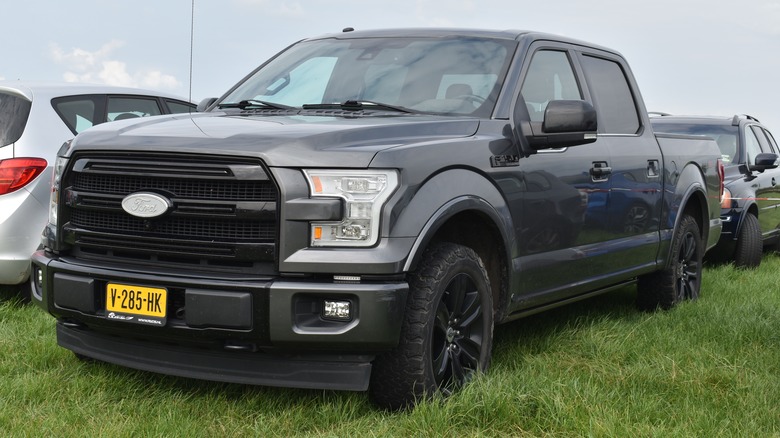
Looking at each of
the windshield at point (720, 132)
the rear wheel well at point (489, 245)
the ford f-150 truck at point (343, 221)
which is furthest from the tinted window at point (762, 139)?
the rear wheel well at point (489, 245)

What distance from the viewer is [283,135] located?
385cm

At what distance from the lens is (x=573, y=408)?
395 centimetres

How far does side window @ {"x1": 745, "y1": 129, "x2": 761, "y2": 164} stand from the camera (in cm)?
1032

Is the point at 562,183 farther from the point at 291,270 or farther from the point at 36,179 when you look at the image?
the point at 36,179

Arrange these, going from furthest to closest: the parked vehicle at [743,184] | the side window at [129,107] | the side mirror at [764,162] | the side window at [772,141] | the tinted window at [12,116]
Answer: the side window at [772,141]
the side mirror at [764,162]
the parked vehicle at [743,184]
the side window at [129,107]
the tinted window at [12,116]

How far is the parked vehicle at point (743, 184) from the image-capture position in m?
9.61

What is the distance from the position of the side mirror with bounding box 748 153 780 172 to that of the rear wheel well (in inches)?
248

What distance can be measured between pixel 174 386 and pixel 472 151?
1745 millimetres

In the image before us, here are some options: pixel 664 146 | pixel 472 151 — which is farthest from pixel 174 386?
pixel 664 146

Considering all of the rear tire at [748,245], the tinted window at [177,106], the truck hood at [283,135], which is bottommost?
the rear tire at [748,245]

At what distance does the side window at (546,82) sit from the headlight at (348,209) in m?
1.60

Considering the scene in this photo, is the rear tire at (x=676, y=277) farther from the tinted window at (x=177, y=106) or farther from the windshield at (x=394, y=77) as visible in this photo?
the tinted window at (x=177, y=106)

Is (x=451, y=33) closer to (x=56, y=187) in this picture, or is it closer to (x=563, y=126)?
(x=563, y=126)

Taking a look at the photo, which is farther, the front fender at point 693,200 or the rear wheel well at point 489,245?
the front fender at point 693,200
